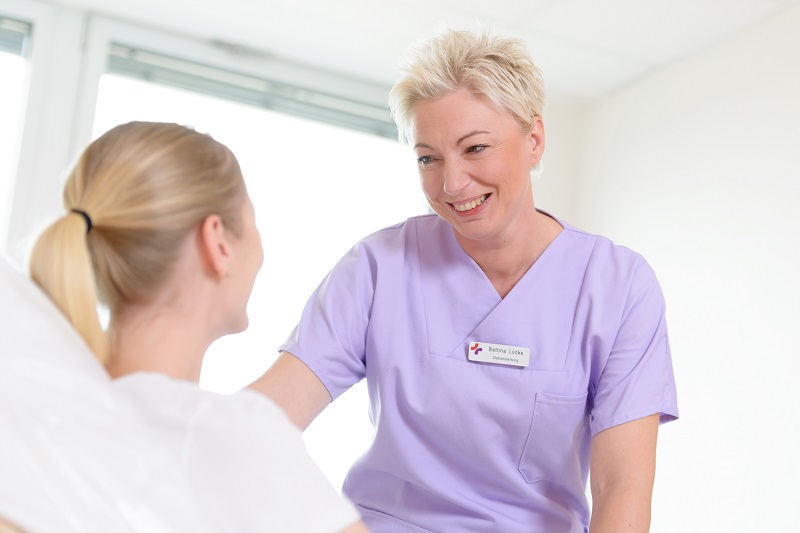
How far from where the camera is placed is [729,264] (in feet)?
9.89

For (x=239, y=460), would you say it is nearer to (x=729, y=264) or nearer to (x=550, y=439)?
(x=550, y=439)

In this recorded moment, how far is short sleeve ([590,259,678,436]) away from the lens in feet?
4.72

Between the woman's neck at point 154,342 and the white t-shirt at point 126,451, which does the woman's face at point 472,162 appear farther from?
the white t-shirt at point 126,451

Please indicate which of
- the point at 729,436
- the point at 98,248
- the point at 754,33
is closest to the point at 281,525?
the point at 98,248

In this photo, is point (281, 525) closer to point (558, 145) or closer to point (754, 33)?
point (754, 33)

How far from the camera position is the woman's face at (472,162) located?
59.6 inches

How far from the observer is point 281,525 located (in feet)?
2.67

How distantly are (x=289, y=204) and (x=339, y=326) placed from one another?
2187 mm

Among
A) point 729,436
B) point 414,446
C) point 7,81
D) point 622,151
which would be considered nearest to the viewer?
point 414,446

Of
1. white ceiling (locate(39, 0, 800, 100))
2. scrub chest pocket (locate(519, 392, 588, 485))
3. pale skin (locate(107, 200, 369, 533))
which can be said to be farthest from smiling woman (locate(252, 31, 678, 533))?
white ceiling (locate(39, 0, 800, 100))

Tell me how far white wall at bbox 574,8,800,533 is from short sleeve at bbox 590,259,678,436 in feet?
4.58

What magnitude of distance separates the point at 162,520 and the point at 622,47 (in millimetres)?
2898

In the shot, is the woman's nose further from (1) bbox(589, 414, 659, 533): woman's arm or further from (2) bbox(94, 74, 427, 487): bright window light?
(2) bbox(94, 74, 427, 487): bright window light

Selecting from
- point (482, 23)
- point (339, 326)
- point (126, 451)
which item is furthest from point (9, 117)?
point (126, 451)
